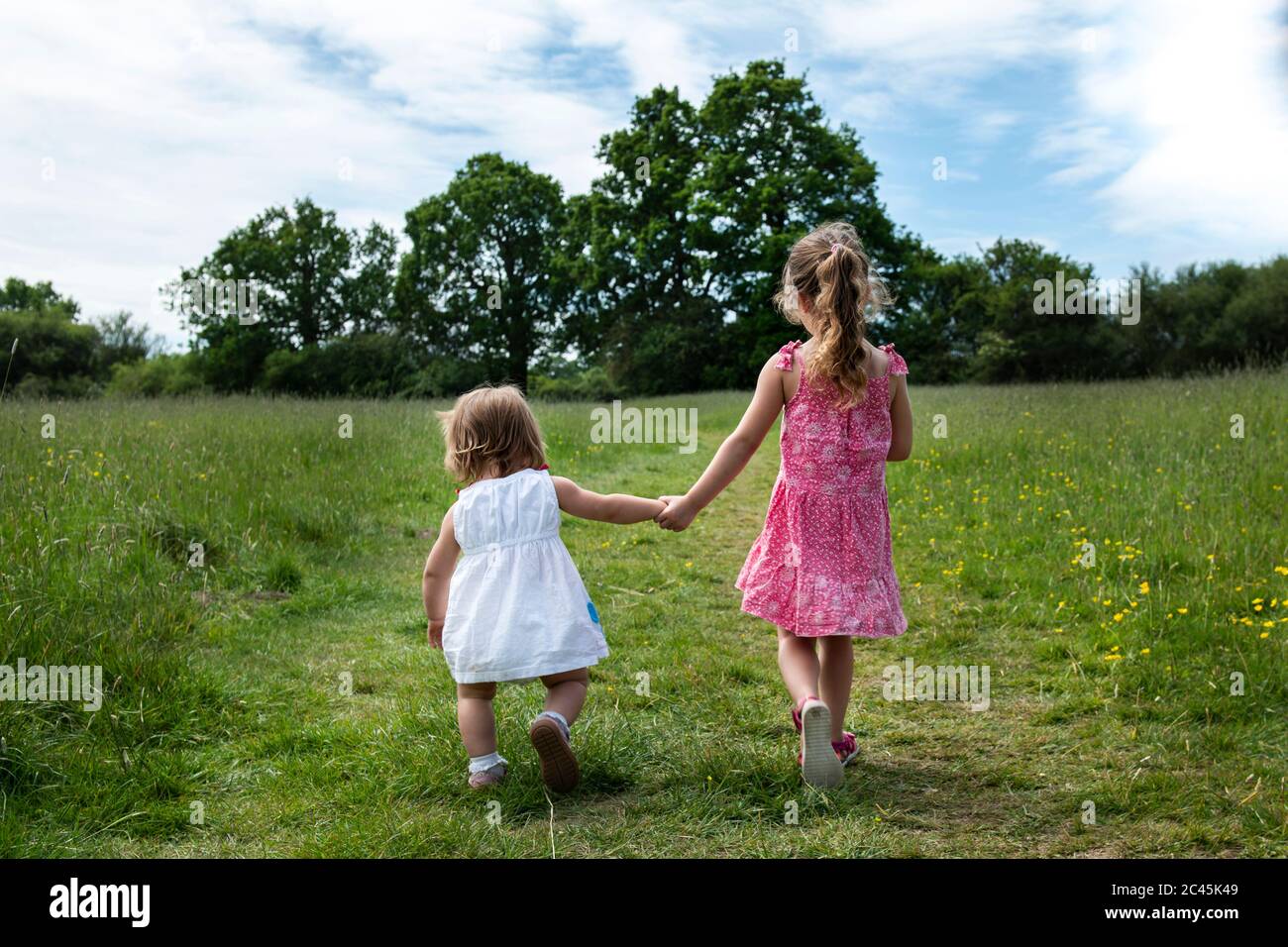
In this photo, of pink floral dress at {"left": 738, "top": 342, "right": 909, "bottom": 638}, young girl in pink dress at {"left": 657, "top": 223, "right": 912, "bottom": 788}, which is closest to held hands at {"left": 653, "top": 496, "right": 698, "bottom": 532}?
young girl in pink dress at {"left": 657, "top": 223, "right": 912, "bottom": 788}

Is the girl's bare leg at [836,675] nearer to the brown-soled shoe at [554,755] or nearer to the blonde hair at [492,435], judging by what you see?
the brown-soled shoe at [554,755]

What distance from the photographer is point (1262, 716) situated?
3.97m

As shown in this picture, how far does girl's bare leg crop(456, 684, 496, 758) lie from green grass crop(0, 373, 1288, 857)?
0.45ft

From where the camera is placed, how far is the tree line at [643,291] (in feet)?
119

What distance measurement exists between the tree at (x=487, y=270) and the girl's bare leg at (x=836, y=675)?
39.9m

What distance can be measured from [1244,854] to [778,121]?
37545 millimetres

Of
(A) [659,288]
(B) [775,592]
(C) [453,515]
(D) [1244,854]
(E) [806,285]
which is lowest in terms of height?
(D) [1244,854]

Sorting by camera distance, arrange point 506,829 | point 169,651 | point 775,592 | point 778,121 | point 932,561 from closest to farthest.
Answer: point 506,829, point 775,592, point 169,651, point 932,561, point 778,121

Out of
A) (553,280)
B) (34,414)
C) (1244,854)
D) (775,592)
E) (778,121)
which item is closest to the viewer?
(1244,854)

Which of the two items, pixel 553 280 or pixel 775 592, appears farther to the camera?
pixel 553 280

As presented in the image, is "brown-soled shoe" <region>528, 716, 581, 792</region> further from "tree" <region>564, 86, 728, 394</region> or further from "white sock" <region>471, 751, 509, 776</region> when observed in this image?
"tree" <region>564, 86, 728, 394</region>

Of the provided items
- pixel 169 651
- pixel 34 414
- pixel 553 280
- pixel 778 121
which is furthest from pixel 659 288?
pixel 169 651

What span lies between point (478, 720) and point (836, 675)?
1.36 m

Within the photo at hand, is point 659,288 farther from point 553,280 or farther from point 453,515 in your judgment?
point 453,515
